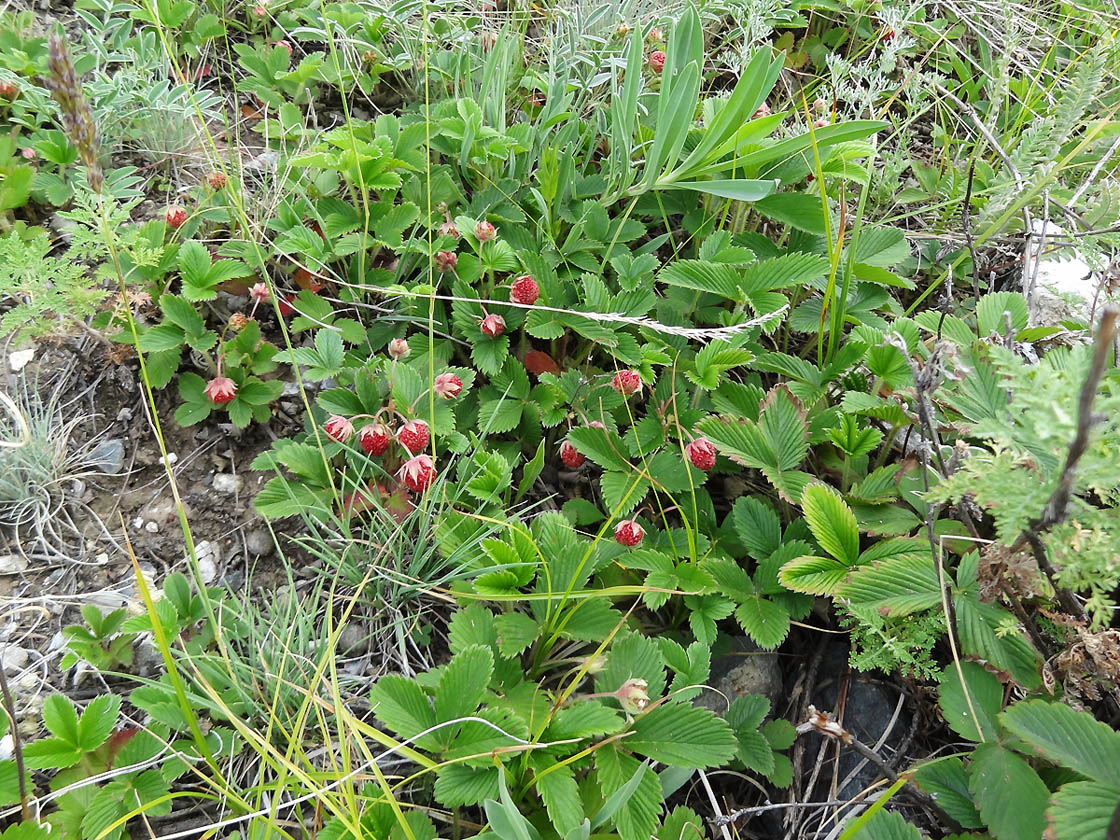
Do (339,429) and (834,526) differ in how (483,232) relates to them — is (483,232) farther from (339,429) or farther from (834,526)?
(834,526)

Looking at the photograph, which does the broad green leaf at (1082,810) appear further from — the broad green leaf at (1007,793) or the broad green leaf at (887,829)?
the broad green leaf at (887,829)

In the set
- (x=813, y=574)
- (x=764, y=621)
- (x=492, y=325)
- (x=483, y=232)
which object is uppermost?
(x=483, y=232)

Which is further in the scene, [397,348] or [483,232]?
[483,232]

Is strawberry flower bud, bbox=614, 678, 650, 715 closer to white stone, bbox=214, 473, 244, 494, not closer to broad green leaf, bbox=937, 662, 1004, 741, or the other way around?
broad green leaf, bbox=937, 662, 1004, 741

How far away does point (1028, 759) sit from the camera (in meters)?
1.18

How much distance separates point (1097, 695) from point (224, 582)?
169cm

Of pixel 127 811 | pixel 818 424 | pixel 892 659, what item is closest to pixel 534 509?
pixel 818 424

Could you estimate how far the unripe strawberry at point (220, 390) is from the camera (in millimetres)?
1700

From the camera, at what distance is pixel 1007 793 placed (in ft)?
3.58

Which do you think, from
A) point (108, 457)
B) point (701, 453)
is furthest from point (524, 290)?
point (108, 457)

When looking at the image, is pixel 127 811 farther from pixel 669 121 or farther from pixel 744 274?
pixel 669 121

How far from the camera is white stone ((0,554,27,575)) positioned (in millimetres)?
1582

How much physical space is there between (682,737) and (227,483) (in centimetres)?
122

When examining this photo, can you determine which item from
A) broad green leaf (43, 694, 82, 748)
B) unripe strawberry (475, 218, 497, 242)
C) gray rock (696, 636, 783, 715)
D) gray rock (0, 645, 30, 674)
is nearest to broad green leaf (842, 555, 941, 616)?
gray rock (696, 636, 783, 715)
